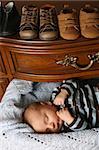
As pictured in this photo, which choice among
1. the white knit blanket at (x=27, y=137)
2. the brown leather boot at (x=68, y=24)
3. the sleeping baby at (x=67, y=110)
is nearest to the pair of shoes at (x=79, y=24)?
the brown leather boot at (x=68, y=24)

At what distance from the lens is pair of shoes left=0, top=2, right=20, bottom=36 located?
89cm

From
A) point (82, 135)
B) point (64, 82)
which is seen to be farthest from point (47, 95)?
point (82, 135)

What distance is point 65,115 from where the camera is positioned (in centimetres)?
105

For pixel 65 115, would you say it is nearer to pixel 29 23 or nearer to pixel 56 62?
pixel 56 62

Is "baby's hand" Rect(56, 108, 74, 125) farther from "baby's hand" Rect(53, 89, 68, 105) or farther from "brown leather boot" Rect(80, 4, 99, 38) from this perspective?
"brown leather boot" Rect(80, 4, 99, 38)

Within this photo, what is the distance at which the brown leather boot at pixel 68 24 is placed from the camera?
86 centimetres

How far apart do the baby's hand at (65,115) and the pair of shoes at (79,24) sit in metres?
0.31

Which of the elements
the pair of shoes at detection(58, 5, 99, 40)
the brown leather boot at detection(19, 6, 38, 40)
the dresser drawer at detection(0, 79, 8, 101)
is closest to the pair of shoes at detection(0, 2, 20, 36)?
the brown leather boot at detection(19, 6, 38, 40)

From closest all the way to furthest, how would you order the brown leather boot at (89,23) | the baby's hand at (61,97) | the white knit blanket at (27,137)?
1. the brown leather boot at (89,23)
2. the white knit blanket at (27,137)
3. the baby's hand at (61,97)

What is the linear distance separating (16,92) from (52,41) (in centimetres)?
35

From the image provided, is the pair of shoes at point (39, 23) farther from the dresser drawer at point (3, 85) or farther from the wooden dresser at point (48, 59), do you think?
the dresser drawer at point (3, 85)

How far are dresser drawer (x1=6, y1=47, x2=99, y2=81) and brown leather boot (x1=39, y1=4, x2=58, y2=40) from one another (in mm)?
67

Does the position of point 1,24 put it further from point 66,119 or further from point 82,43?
point 66,119

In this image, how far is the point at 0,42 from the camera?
0.91 m
